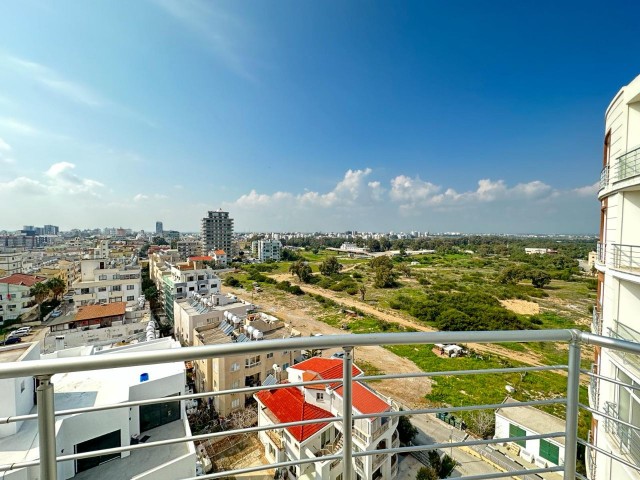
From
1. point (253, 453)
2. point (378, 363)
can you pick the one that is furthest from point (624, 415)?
point (378, 363)

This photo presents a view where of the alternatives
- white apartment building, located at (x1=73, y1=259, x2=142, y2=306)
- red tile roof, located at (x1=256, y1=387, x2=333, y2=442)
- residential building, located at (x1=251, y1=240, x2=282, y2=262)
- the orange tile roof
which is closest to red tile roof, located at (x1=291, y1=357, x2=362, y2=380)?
red tile roof, located at (x1=256, y1=387, x2=333, y2=442)

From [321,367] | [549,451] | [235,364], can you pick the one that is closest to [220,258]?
[235,364]

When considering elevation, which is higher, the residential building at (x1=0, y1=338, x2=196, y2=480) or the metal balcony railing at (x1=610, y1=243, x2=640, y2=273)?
the metal balcony railing at (x1=610, y1=243, x2=640, y2=273)

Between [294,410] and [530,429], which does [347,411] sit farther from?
[530,429]

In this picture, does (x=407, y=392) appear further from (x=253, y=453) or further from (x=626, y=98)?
(x=626, y=98)

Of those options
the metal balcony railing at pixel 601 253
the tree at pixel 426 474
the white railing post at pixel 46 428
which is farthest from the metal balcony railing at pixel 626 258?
the tree at pixel 426 474

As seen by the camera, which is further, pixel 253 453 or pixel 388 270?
pixel 388 270

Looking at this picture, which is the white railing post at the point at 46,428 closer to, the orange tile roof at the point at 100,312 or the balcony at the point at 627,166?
the balcony at the point at 627,166

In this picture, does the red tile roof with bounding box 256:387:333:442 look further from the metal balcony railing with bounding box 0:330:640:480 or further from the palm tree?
the palm tree
